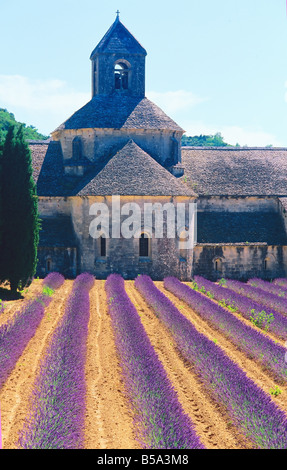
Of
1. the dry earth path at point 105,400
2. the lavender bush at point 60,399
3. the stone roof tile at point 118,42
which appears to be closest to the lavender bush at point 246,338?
the dry earth path at point 105,400

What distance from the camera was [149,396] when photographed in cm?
879

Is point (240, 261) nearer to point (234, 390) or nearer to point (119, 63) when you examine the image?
point (119, 63)

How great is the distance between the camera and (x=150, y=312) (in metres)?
18.7

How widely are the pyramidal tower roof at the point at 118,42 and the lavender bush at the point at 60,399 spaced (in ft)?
80.1

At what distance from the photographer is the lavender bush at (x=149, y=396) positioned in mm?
7081

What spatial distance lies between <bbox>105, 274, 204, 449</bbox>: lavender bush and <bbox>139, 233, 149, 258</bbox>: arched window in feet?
46.0

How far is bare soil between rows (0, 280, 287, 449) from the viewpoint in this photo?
26.2 feet

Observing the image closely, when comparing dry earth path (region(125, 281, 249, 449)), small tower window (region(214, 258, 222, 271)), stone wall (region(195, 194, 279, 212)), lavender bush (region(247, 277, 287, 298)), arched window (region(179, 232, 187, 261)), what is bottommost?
dry earth path (region(125, 281, 249, 449))

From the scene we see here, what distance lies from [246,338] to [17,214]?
1119 centimetres

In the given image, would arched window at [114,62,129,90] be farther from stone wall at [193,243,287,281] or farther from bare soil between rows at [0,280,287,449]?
bare soil between rows at [0,280,287,449]

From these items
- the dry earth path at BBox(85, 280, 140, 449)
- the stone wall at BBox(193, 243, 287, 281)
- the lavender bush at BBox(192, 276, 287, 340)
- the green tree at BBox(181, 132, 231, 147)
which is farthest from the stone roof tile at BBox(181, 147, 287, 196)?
the green tree at BBox(181, 132, 231, 147)

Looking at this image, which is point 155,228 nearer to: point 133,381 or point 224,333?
point 224,333
